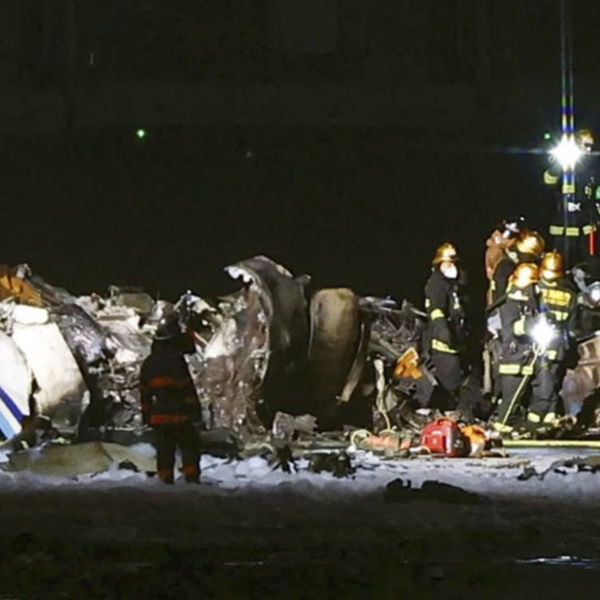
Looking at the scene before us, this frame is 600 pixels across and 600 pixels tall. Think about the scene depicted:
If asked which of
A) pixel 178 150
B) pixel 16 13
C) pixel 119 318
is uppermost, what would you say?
pixel 16 13

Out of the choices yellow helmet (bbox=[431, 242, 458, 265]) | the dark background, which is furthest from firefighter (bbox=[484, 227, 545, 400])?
the dark background

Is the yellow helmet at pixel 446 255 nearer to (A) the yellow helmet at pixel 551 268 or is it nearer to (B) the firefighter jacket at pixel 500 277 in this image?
(B) the firefighter jacket at pixel 500 277

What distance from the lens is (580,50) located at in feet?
91.8

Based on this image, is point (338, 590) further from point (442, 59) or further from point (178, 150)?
point (442, 59)

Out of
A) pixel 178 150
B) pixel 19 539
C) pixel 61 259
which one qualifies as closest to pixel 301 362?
pixel 19 539

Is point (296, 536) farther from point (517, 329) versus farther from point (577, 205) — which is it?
point (577, 205)

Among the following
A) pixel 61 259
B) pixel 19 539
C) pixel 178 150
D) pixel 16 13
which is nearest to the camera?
pixel 19 539

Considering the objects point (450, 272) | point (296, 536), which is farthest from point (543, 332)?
point (296, 536)

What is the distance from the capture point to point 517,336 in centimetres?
1700

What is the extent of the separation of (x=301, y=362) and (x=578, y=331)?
9.63 feet

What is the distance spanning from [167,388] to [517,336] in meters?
4.74

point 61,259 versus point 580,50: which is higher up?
point 580,50

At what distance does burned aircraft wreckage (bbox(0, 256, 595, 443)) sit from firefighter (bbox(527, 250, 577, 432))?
0.35 metres

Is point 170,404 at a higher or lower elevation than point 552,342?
lower
